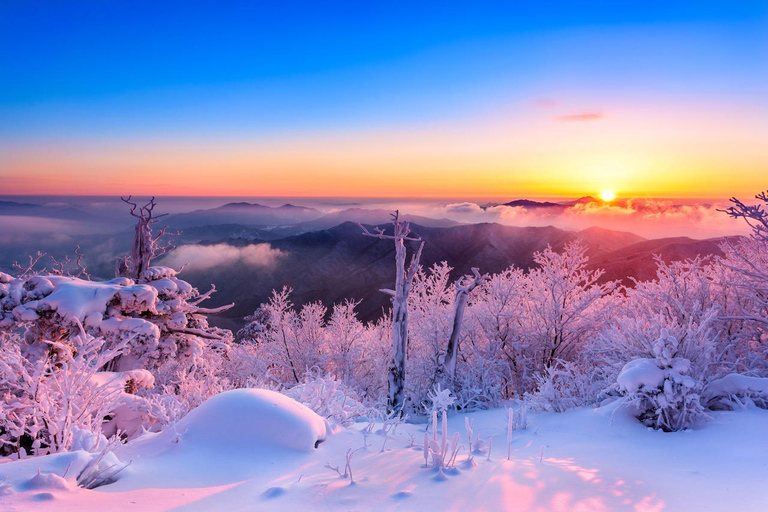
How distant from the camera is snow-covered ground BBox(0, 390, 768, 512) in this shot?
3354 millimetres

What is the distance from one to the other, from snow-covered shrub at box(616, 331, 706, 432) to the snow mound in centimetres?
455

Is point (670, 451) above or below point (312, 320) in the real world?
above

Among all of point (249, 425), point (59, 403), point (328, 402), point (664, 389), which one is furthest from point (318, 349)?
point (249, 425)

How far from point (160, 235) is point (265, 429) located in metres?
12.4

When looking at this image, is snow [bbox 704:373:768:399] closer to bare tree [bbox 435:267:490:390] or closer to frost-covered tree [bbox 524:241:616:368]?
bare tree [bbox 435:267:490:390]

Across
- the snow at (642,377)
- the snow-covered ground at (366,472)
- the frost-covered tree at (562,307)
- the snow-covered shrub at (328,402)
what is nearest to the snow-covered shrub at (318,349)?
the frost-covered tree at (562,307)

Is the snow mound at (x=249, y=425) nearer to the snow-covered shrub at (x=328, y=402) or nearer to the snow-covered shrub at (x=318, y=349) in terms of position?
the snow-covered shrub at (x=328, y=402)

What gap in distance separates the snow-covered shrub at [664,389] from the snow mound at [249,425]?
455 cm

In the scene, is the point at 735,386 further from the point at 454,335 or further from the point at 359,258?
Answer: the point at 359,258

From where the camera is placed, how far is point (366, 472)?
4.18 m

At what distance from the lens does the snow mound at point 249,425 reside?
4.73m

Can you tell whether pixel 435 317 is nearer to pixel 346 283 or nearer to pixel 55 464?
pixel 55 464

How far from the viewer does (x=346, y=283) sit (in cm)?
13675

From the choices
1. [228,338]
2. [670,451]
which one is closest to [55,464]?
[670,451]
